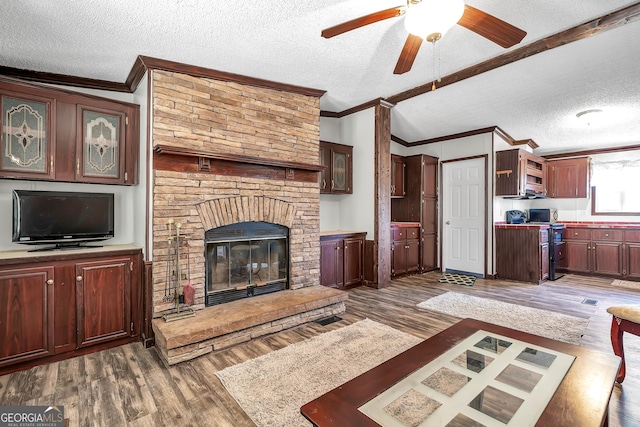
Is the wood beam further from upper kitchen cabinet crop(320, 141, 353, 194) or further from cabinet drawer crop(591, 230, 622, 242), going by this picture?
cabinet drawer crop(591, 230, 622, 242)

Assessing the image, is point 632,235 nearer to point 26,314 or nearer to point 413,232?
point 413,232

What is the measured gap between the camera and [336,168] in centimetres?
479

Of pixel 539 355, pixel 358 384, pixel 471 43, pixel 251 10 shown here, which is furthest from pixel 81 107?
pixel 539 355

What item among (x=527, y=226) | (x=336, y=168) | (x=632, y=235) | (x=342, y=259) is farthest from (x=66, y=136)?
(x=632, y=235)

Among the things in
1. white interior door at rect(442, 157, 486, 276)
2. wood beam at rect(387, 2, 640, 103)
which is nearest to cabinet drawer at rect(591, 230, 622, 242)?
white interior door at rect(442, 157, 486, 276)

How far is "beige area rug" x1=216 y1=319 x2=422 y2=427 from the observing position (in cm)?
186

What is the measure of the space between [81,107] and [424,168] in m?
5.17

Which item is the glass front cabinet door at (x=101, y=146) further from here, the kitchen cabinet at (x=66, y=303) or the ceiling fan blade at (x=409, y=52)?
the ceiling fan blade at (x=409, y=52)

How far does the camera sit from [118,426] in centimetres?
172

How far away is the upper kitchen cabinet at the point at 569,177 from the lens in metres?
6.23

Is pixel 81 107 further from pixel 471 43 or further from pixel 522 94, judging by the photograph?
pixel 522 94

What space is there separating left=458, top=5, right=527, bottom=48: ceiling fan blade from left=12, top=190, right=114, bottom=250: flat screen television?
11.1ft

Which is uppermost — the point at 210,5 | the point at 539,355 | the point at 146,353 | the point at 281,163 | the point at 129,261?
the point at 210,5

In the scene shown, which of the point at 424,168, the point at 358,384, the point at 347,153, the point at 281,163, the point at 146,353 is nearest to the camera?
the point at 358,384
